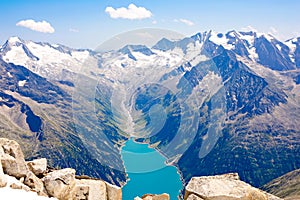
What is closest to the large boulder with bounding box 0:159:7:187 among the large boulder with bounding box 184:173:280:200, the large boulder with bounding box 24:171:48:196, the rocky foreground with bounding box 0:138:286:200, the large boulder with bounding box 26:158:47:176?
the rocky foreground with bounding box 0:138:286:200

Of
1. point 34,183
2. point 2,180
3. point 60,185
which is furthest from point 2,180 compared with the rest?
point 60,185

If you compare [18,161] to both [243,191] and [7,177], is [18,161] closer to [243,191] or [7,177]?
[7,177]

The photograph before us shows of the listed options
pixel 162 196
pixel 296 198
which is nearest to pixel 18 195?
pixel 162 196

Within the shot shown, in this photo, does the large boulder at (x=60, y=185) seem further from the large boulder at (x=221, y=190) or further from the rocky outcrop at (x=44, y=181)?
the large boulder at (x=221, y=190)

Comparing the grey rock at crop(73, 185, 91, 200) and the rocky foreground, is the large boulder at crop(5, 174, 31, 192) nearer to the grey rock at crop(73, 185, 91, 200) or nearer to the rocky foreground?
the rocky foreground

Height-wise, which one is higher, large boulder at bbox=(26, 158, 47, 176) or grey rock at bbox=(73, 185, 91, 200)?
large boulder at bbox=(26, 158, 47, 176)

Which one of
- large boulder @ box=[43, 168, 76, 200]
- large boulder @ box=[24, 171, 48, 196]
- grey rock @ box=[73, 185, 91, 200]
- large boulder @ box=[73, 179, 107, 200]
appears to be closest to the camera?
large boulder @ box=[24, 171, 48, 196]

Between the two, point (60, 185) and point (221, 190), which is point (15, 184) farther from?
point (221, 190)

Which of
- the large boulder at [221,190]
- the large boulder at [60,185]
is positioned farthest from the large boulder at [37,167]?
the large boulder at [221,190]

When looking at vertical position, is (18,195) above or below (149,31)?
below
